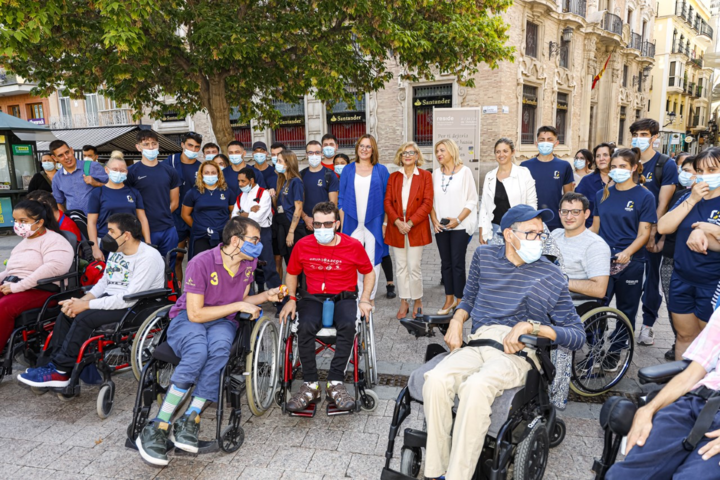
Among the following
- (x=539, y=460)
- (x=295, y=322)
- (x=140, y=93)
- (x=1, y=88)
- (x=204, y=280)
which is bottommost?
(x=539, y=460)

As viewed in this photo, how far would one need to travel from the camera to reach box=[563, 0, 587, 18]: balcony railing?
21031 mm

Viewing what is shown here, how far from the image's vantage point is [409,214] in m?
5.39

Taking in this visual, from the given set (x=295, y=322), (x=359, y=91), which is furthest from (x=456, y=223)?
(x=359, y=91)

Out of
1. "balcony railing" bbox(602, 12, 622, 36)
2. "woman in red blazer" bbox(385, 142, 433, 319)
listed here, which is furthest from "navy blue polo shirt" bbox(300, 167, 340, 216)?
"balcony railing" bbox(602, 12, 622, 36)

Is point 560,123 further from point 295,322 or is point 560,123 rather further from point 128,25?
point 295,322

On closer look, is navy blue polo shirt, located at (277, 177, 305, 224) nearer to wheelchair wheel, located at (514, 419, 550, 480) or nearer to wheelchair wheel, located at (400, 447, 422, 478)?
wheelchair wheel, located at (400, 447, 422, 478)

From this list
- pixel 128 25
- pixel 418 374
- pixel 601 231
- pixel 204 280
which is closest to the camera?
pixel 418 374

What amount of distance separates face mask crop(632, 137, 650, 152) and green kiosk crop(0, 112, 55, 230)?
13.7 meters

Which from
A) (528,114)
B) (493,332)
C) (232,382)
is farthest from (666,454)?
(528,114)

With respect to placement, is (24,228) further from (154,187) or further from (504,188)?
(504,188)

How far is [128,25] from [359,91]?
5544 millimetres

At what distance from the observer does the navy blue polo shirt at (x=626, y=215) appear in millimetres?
4098

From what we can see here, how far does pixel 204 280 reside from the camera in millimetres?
3410

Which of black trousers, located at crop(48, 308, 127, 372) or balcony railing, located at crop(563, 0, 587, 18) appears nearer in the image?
black trousers, located at crop(48, 308, 127, 372)
